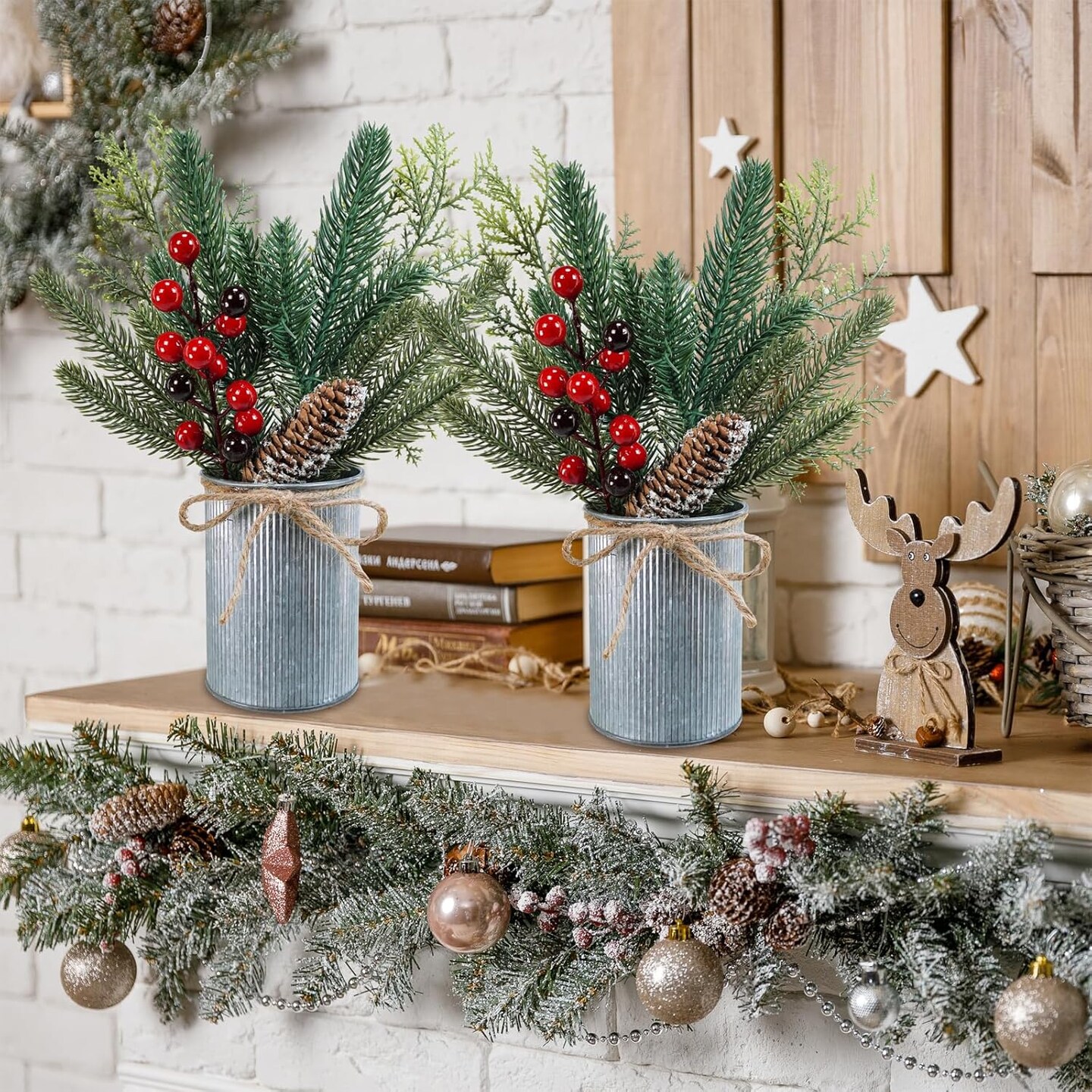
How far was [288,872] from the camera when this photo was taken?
1.07 m

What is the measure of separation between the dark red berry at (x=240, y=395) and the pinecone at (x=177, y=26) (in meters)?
0.55

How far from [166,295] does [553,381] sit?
0.94ft

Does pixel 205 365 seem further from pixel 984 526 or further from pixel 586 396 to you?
pixel 984 526

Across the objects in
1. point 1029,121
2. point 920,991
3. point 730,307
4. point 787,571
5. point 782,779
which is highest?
point 1029,121

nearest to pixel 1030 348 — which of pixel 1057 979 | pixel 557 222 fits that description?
pixel 557 222

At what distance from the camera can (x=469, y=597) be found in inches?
48.6

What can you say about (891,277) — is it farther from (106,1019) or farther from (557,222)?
(106,1019)

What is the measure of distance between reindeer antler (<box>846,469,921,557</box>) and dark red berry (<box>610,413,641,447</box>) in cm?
16

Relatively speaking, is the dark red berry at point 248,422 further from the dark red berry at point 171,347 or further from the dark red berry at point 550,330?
the dark red berry at point 550,330

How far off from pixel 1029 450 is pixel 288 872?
67cm

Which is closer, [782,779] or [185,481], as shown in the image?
[782,779]

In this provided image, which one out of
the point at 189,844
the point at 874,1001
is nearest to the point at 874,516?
the point at 874,1001

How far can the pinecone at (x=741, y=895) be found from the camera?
93 centimetres

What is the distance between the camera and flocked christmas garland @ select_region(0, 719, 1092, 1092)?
89cm
